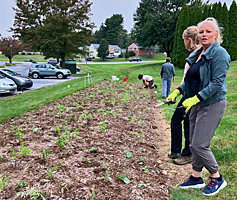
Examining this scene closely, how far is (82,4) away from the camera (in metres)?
27.3

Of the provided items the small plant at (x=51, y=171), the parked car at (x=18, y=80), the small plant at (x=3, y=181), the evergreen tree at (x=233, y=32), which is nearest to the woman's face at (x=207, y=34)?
the small plant at (x=51, y=171)

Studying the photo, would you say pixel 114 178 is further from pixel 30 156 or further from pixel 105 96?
pixel 105 96

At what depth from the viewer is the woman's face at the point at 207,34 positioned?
8.29ft

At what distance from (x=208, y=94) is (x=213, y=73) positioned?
239 millimetres

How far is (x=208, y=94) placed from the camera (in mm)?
2455

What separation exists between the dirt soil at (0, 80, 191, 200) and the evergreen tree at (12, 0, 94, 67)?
2190cm

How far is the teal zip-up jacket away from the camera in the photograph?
2404 mm

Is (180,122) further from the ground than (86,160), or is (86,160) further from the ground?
(180,122)

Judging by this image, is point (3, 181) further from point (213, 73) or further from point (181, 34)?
point (181, 34)

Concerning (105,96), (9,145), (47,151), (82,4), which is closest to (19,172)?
(47,151)

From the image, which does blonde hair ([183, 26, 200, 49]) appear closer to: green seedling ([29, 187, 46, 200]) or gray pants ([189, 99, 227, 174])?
gray pants ([189, 99, 227, 174])

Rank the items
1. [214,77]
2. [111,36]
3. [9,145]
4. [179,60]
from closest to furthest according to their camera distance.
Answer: [214,77]
[9,145]
[179,60]
[111,36]

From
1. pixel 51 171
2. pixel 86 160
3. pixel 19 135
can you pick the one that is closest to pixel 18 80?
pixel 19 135

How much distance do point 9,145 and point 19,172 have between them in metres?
1.09
